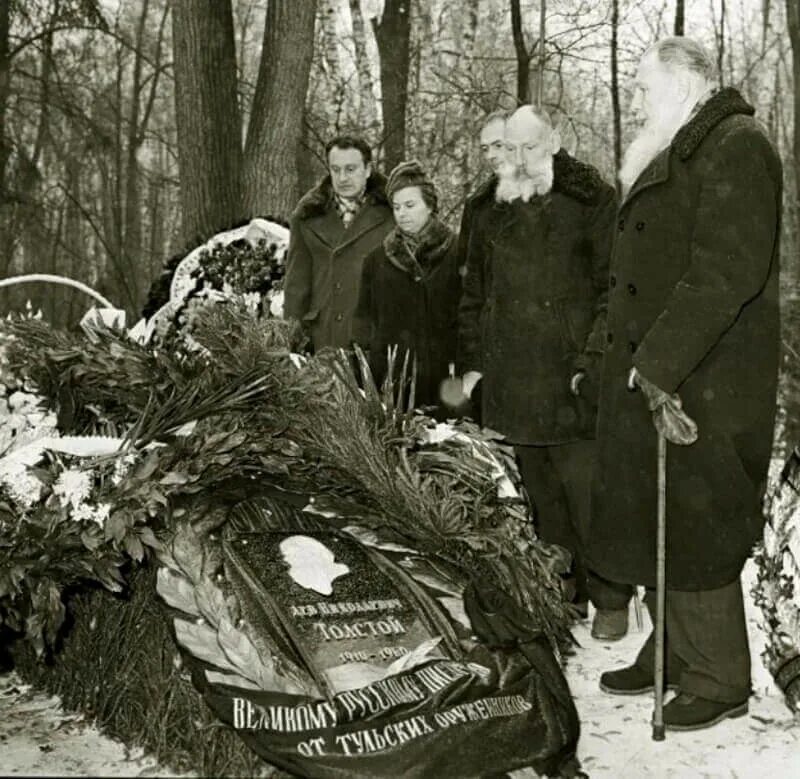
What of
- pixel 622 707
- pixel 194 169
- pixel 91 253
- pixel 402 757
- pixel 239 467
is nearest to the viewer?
pixel 402 757

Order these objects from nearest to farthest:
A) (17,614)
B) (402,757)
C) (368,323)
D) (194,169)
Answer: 1. (402,757)
2. (17,614)
3. (368,323)
4. (194,169)

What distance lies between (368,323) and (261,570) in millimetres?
1961

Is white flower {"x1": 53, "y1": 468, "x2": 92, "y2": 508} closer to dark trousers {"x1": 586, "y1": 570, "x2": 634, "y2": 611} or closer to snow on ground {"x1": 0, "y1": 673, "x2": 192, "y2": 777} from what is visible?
snow on ground {"x1": 0, "y1": 673, "x2": 192, "y2": 777}

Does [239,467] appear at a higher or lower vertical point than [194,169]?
lower

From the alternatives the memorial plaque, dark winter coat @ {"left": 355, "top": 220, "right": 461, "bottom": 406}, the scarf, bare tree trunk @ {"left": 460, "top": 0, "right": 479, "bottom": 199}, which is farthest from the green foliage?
bare tree trunk @ {"left": 460, "top": 0, "right": 479, "bottom": 199}

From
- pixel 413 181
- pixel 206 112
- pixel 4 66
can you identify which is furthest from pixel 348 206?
pixel 4 66

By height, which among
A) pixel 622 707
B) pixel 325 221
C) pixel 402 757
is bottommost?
pixel 622 707

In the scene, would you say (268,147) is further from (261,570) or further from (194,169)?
(261,570)

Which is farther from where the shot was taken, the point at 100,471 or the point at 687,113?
the point at 687,113

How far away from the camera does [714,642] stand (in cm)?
358

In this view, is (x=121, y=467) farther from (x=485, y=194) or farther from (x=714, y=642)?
(x=485, y=194)

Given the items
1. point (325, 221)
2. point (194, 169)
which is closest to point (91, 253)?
point (194, 169)

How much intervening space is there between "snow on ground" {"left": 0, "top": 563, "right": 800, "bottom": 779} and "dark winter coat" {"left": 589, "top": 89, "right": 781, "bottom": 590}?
45 cm

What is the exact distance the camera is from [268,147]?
8109mm
